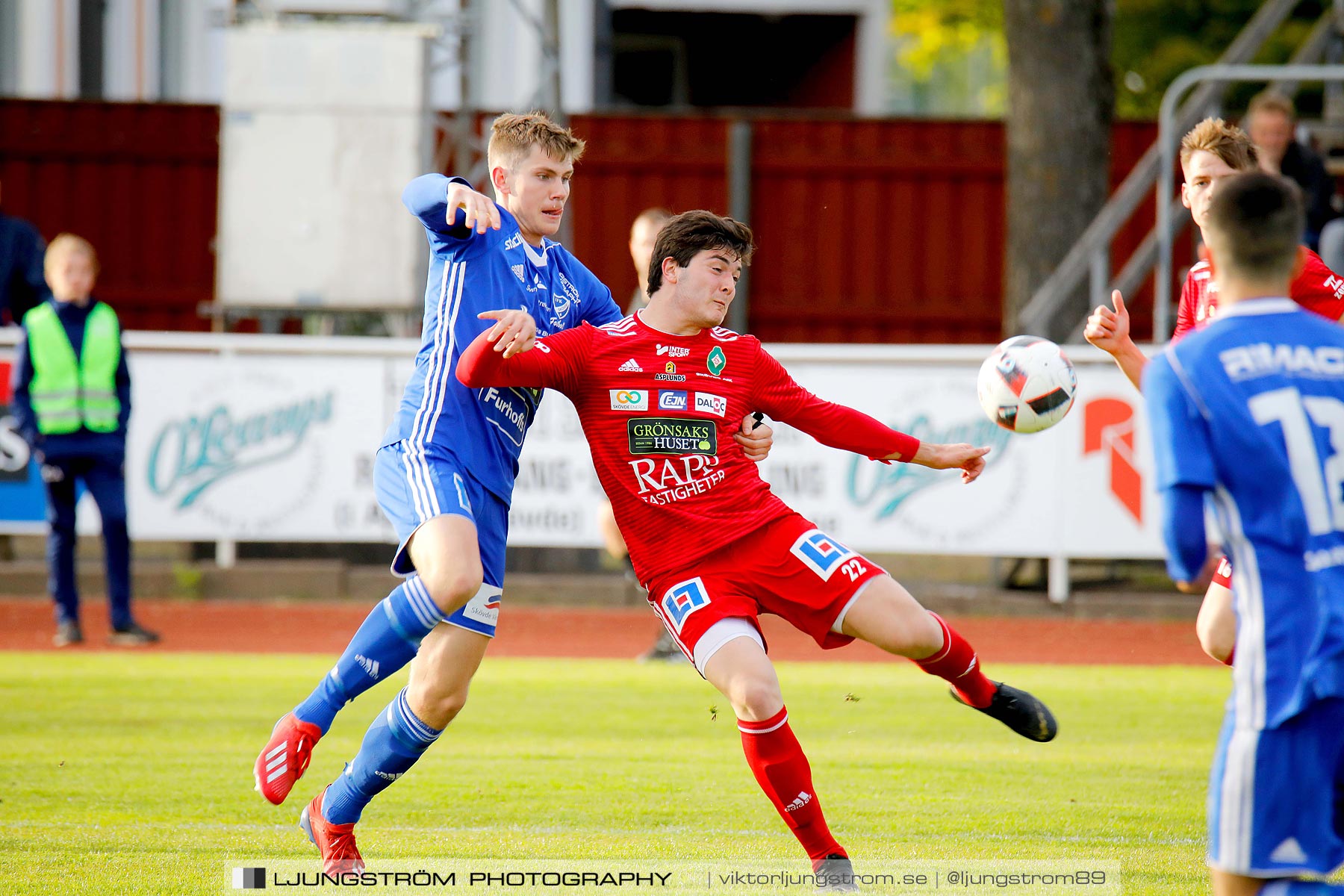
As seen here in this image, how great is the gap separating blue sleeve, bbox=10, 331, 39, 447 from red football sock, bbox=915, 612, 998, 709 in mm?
6985

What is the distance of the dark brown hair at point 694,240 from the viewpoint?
15.0ft

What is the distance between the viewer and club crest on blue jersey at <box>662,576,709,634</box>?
172 inches

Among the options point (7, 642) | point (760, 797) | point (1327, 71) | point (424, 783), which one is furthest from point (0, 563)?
point (1327, 71)

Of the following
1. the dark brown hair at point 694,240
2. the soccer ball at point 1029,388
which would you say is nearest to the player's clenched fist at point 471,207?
the dark brown hair at point 694,240

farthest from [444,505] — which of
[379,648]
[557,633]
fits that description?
[557,633]

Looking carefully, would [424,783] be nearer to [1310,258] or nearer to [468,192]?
[468,192]

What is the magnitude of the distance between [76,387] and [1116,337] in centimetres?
743

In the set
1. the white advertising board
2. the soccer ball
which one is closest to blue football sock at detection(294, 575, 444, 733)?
the soccer ball

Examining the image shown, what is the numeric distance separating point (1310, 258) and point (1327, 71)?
6.93 metres

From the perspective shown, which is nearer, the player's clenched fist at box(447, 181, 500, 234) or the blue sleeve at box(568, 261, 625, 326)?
the player's clenched fist at box(447, 181, 500, 234)

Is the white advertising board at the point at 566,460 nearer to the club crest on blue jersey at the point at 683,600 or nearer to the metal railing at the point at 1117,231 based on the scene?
the metal railing at the point at 1117,231

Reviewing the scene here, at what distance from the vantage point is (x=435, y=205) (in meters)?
4.46

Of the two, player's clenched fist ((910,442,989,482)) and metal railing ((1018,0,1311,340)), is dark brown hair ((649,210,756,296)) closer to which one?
player's clenched fist ((910,442,989,482))

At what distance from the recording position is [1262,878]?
2859 mm
